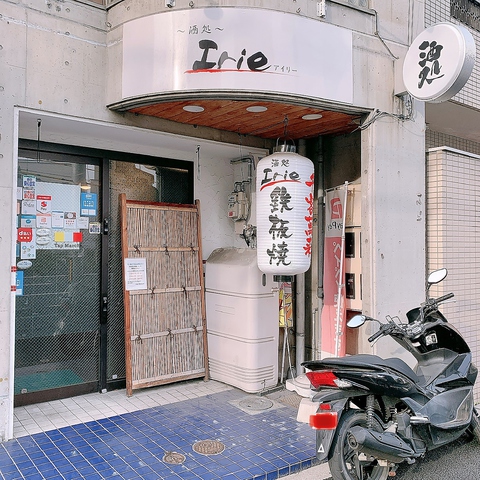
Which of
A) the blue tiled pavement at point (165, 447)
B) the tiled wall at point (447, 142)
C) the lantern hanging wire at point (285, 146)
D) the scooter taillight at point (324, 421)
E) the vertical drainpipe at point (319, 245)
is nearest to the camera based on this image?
the scooter taillight at point (324, 421)

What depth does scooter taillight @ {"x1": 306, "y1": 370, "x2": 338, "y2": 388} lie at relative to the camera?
3.82 metres

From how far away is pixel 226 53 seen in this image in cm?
480

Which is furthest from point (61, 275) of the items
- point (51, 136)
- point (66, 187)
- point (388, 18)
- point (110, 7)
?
point (388, 18)

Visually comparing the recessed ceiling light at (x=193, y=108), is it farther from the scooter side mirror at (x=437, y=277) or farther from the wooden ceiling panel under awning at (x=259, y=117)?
the scooter side mirror at (x=437, y=277)

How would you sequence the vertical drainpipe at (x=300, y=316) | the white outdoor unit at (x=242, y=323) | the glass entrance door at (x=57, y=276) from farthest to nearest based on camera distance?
the vertical drainpipe at (x=300, y=316) → the white outdoor unit at (x=242, y=323) → the glass entrance door at (x=57, y=276)

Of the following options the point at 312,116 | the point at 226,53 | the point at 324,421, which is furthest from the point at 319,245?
the point at 324,421

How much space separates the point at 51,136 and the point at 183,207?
2.00m

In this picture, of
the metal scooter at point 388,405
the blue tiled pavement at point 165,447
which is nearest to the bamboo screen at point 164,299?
the blue tiled pavement at point 165,447

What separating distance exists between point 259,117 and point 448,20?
3.81 m

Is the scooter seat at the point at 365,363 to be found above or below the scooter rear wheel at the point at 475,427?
above

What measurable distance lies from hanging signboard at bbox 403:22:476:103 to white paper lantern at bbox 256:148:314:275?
1.52m

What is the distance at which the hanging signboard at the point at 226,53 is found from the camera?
4809 mm

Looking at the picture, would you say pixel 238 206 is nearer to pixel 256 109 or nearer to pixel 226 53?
pixel 256 109

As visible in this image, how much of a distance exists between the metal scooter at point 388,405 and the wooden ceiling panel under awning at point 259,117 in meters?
2.54
